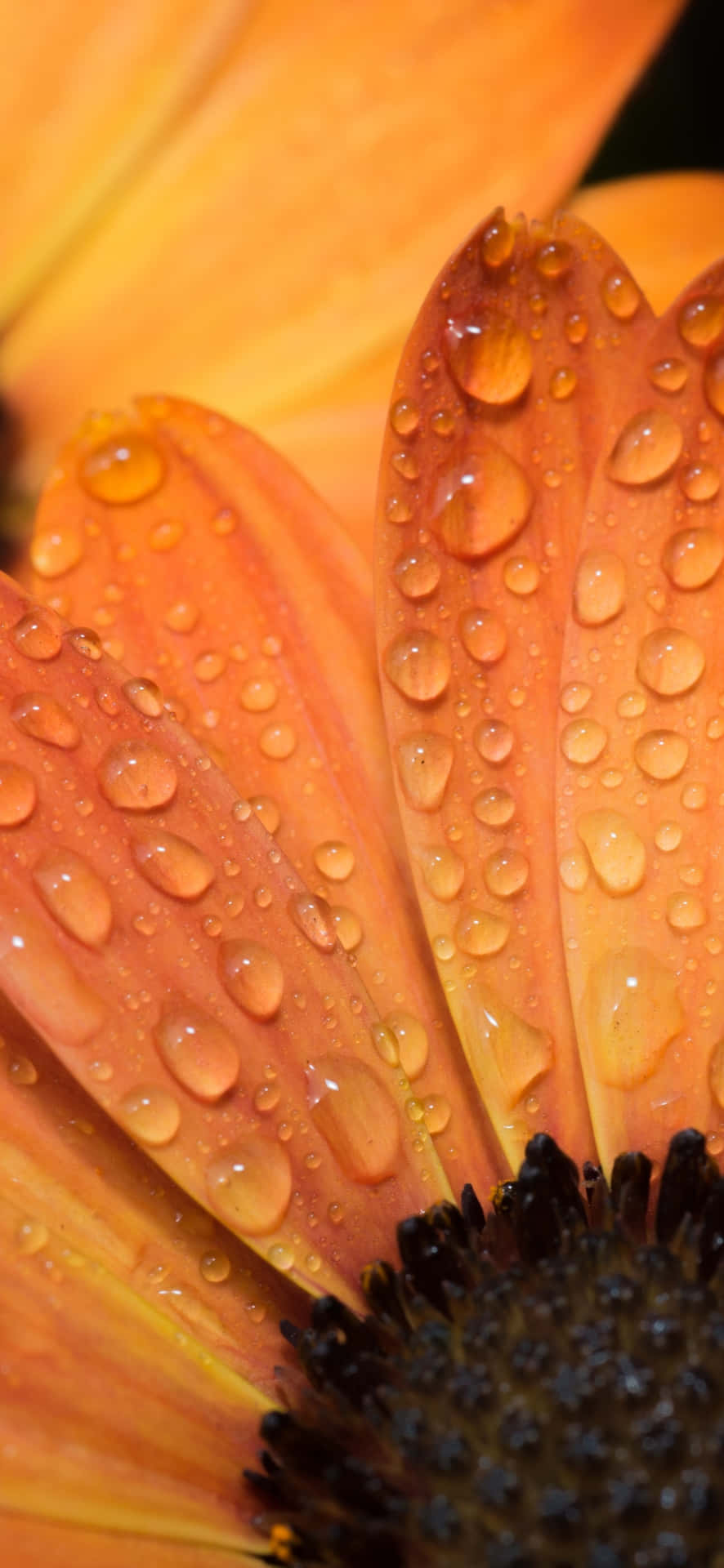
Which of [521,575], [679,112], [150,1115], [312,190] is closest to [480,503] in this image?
[521,575]

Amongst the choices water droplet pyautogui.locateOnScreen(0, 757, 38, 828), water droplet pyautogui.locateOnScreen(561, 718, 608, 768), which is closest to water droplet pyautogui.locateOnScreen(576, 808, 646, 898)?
water droplet pyautogui.locateOnScreen(561, 718, 608, 768)

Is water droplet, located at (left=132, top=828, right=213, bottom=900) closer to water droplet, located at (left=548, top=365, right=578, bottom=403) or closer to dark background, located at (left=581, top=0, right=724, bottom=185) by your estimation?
water droplet, located at (left=548, top=365, right=578, bottom=403)

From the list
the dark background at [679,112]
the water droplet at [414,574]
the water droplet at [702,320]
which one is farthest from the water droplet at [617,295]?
the dark background at [679,112]

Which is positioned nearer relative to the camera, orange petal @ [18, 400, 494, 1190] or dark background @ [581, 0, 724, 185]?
orange petal @ [18, 400, 494, 1190]

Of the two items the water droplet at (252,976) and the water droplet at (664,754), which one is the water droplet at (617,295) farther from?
the water droplet at (252,976)

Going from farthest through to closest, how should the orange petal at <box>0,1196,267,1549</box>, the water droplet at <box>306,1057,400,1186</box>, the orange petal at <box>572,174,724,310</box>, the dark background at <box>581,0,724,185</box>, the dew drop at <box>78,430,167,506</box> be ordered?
the dark background at <box>581,0,724,185</box>
the orange petal at <box>572,174,724,310</box>
the dew drop at <box>78,430,167,506</box>
the water droplet at <box>306,1057,400,1186</box>
the orange petal at <box>0,1196,267,1549</box>
